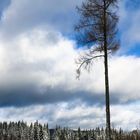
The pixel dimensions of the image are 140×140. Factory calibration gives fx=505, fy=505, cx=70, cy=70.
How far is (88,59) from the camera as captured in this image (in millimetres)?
32562

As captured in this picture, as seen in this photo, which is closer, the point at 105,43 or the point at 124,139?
the point at 105,43

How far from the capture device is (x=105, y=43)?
32.3 meters

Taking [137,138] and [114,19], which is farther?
[137,138]

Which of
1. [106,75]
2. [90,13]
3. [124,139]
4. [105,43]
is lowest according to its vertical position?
[124,139]

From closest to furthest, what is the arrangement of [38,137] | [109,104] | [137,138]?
1. [109,104]
2. [137,138]
3. [38,137]

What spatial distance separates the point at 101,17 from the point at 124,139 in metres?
12.1

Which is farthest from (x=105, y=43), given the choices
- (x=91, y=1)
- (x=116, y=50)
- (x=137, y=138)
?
(x=137, y=138)

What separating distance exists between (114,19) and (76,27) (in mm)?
2558

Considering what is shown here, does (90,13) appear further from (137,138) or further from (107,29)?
(137,138)

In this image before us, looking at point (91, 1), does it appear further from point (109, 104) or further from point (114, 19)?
point (109, 104)

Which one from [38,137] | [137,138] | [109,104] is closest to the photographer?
[109,104]

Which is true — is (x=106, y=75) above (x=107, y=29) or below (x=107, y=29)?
below

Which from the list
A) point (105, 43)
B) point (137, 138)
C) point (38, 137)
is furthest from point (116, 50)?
point (38, 137)

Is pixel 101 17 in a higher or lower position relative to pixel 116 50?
higher
